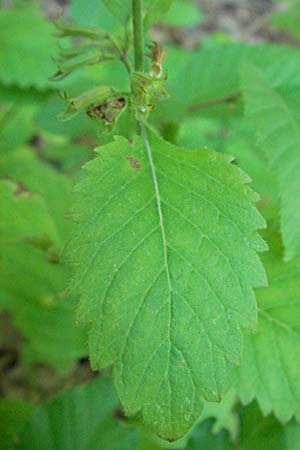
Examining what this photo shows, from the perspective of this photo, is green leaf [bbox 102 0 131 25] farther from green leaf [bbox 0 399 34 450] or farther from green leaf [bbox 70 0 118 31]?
green leaf [bbox 0 399 34 450]

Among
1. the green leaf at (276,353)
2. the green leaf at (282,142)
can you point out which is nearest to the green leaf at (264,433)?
the green leaf at (276,353)

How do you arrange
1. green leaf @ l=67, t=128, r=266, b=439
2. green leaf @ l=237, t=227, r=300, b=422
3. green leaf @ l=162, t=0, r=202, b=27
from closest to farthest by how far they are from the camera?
green leaf @ l=67, t=128, r=266, b=439 < green leaf @ l=237, t=227, r=300, b=422 < green leaf @ l=162, t=0, r=202, b=27

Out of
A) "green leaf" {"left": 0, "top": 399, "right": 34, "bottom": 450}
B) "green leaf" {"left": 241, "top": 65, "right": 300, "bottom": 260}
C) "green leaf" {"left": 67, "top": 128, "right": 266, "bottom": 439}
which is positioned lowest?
"green leaf" {"left": 0, "top": 399, "right": 34, "bottom": 450}

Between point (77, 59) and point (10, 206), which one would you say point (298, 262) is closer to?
point (77, 59)

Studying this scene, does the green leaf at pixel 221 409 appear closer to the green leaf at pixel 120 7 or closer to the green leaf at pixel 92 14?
the green leaf at pixel 120 7

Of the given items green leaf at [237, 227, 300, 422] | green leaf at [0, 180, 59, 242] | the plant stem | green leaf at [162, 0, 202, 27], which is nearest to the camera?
the plant stem

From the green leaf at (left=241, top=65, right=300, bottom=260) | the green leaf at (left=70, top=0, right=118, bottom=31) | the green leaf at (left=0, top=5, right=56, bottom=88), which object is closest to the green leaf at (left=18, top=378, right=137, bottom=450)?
the green leaf at (left=241, top=65, right=300, bottom=260)

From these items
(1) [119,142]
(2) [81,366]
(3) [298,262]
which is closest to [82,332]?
(2) [81,366]
